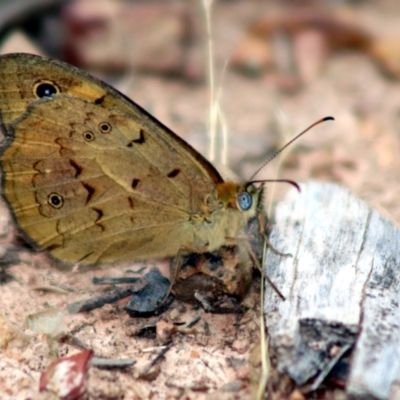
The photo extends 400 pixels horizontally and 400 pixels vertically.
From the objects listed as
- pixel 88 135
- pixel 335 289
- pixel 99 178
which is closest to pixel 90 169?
pixel 99 178

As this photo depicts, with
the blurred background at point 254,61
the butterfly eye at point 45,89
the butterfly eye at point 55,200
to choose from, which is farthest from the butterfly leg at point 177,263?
the blurred background at point 254,61

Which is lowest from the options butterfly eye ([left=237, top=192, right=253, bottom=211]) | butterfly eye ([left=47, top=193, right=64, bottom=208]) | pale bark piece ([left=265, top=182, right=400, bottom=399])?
pale bark piece ([left=265, top=182, right=400, bottom=399])

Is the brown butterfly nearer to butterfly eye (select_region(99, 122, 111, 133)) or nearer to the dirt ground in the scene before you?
butterfly eye (select_region(99, 122, 111, 133))

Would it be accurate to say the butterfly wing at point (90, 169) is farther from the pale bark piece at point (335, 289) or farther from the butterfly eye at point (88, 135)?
the pale bark piece at point (335, 289)

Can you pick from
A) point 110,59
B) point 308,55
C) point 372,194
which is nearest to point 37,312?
point 372,194

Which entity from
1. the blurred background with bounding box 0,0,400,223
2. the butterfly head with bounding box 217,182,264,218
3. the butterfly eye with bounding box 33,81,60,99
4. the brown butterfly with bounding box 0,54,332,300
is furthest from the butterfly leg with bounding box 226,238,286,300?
the blurred background with bounding box 0,0,400,223

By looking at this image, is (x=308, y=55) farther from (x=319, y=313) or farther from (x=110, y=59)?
(x=319, y=313)
